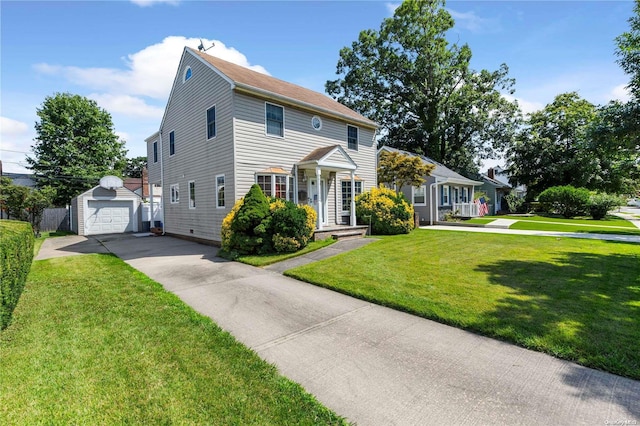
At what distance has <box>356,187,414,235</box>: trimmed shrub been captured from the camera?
549 inches

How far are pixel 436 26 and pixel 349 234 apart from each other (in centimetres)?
2633

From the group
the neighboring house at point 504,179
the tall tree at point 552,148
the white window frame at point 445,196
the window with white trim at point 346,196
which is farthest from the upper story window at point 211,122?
the neighboring house at point 504,179

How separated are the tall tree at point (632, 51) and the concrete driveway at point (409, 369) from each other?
9789 mm

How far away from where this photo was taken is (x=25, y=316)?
4.66 m

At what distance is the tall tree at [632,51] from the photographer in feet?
27.3

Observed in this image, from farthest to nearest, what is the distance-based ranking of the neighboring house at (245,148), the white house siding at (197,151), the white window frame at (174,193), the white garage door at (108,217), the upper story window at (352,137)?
the white garage door at (108,217) < the white window frame at (174,193) < the upper story window at (352,137) < the white house siding at (197,151) < the neighboring house at (245,148)

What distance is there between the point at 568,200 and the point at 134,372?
105 ft

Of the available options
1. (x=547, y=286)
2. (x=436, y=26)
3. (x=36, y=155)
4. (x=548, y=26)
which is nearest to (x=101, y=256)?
(x=547, y=286)

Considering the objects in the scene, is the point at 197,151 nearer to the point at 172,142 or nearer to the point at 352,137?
the point at 172,142

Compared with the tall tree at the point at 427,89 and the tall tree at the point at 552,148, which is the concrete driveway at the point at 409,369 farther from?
the tall tree at the point at 552,148

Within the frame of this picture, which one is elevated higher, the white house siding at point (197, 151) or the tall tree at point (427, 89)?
the tall tree at point (427, 89)

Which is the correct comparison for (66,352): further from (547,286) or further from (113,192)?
(113,192)


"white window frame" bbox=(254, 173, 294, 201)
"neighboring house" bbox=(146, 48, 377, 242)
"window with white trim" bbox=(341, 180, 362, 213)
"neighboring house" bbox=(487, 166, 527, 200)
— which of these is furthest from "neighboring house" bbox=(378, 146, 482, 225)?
"neighboring house" bbox=(487, 166, 527, 200)

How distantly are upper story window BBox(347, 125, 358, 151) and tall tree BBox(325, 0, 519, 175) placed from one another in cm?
1659
